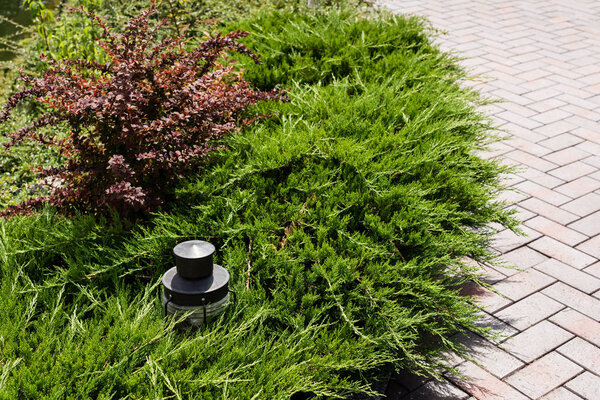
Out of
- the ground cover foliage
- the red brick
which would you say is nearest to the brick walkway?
the red brick

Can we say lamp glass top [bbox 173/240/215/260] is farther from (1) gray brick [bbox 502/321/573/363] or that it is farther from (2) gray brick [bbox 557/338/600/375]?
(2) gray brick [bbox 557/338/600/375]

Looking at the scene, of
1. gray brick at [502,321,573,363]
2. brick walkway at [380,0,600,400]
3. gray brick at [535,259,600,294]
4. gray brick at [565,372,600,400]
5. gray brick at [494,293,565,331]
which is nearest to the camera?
gray brick at [565,372,600,400]

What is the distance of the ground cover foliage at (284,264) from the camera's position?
2.19 m

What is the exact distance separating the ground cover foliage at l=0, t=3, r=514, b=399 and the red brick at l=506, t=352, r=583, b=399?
44 cm

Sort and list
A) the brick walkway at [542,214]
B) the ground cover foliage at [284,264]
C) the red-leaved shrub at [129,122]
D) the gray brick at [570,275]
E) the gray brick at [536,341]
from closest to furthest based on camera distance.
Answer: the ground cover foliage at [284,264] → the red-leaved shrub at [129,122] → the brick walkway at [542,214] → the gray brick at [536,341] → the gray brick at [570,275]

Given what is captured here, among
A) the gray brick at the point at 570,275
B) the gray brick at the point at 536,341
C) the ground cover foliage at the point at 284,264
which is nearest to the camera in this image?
the ground cover foliage at the point at 284,264

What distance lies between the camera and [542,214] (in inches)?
178

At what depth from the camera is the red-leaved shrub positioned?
2.84 m

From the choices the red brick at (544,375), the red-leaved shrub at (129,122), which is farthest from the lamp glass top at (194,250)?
the red brick at (544,375)

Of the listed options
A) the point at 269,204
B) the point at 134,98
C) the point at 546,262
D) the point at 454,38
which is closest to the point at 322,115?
the point at 269,204

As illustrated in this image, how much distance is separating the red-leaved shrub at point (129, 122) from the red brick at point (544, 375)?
6.60 feet

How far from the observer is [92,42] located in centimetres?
564

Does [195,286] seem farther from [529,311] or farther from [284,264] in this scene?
[529,311]

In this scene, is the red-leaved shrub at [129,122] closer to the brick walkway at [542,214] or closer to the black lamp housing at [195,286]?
the black lamp housing at [195,286]
